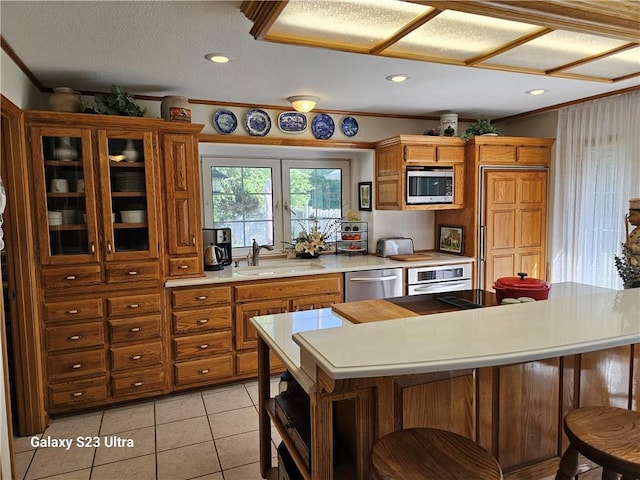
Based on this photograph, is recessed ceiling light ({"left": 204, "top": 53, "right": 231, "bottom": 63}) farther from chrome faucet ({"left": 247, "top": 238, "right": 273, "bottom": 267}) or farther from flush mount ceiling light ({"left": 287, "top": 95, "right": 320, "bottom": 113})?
chrome faucet ({"left": 247, "top": 238, "right": 273, "bottom": 267})

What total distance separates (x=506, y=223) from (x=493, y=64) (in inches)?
79.7

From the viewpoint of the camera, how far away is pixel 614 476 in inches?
61.7

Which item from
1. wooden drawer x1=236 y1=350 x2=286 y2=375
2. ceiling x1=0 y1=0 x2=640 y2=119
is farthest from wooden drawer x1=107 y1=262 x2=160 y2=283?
ceiling x1=0 y1=0 x2=640 y2=119

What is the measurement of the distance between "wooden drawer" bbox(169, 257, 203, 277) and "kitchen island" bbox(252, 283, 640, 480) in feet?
4.56

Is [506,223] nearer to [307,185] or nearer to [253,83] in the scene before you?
[307,185]

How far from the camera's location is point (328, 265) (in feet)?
12.7

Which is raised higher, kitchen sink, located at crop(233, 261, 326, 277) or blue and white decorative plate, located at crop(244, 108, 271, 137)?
blue and white decorative plate, located at crop(244, 108, 271, 137)

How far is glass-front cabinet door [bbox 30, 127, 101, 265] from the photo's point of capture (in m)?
2.83

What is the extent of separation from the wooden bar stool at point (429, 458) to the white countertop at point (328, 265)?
2.21m

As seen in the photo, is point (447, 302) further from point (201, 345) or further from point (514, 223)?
point (514, 223)

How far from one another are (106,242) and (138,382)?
3.45 feet

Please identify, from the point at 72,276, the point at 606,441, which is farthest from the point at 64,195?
the point at 606,441

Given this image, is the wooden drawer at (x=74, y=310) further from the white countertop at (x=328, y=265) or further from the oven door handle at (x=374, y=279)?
the oven door handle at (x=374, y=279)

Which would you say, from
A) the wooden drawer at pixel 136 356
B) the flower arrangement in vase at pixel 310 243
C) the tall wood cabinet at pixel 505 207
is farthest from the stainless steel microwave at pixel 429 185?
the wooden drawer at pixel 136 356
